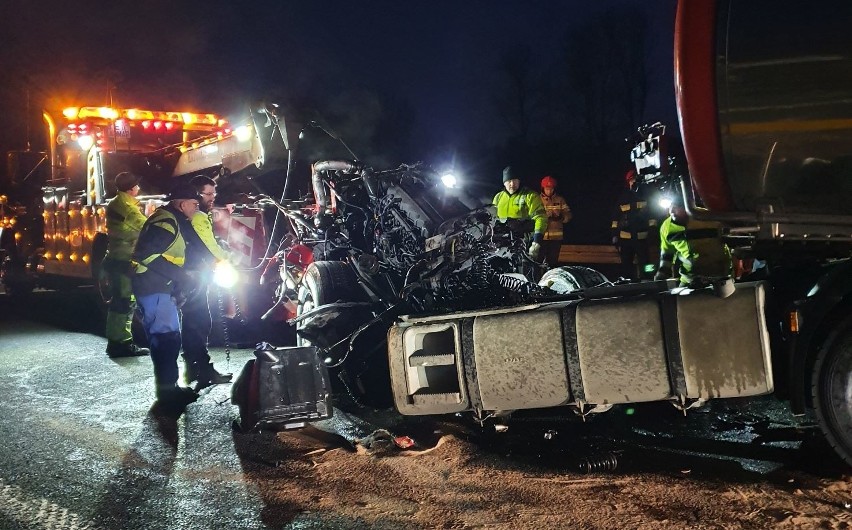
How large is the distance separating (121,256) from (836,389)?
264 inches

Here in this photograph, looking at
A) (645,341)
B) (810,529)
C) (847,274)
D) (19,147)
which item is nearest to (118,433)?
(645,341)

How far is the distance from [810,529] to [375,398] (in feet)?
10.2

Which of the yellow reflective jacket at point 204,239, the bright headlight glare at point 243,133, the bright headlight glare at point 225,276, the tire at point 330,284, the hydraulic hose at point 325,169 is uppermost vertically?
the bright headlight glare at point 243,133

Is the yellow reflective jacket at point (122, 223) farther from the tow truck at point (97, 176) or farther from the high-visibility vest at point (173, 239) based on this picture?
the high-visibility vest at point (173, 239)

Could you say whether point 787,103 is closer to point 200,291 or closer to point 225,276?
point 200,291

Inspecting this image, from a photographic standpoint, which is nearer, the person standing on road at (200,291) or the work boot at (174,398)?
the work boot at (174,398)

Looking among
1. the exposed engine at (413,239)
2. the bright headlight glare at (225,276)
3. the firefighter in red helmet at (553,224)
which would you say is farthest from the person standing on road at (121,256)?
the firefighter in red helmet at (553,224)

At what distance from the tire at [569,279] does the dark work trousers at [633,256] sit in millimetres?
2961

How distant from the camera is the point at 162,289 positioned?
19.3 feet

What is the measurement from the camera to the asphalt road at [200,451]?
355 cm

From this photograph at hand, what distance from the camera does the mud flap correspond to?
4.57 meters

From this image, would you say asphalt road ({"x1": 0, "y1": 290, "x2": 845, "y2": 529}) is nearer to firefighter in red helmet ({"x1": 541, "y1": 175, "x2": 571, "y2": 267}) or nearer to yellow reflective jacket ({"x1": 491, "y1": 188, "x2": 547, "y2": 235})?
yellow reflective jacket ({"x1": 491, "y1": 188, "x2": 547, "y2": 235})

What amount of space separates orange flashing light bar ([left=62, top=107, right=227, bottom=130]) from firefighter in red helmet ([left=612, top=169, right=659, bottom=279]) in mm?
6525

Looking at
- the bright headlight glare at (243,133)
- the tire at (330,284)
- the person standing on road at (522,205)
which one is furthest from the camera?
the person standing on road at (522,205)
